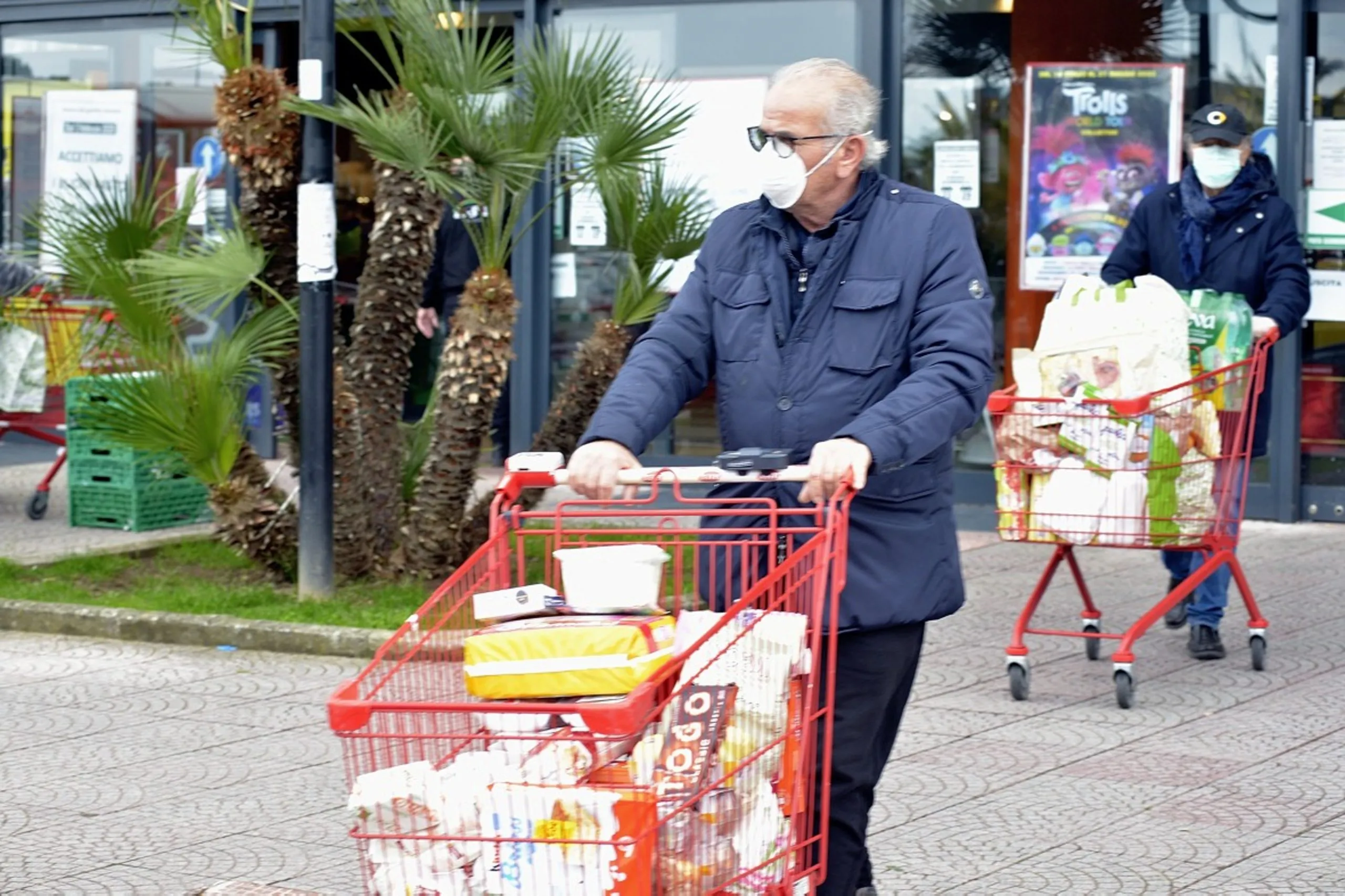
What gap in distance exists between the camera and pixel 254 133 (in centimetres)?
825

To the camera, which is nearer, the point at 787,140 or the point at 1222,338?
the point at 787,140

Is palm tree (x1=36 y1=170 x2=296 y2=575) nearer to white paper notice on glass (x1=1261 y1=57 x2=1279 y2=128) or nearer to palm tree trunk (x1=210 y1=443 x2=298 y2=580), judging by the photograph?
palm tree trunk (x1=210 y1=443 x2=298 y2=580)

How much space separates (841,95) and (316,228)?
15.3ft

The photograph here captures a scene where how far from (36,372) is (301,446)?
3409 mm

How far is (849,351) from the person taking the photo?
3.69 m

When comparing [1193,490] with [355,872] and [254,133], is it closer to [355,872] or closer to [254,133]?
[355,872]

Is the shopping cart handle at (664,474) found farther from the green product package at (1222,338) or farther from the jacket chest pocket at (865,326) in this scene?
Answer: the green product package at (1222,338)

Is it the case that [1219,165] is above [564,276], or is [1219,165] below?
above

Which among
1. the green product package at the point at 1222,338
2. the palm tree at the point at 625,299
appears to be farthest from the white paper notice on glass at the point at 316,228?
the green product package at the point at 1222,338

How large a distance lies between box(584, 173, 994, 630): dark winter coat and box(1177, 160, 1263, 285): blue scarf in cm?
417

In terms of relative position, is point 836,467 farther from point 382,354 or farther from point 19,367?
point 19,367

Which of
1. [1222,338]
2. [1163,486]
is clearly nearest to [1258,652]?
[1163,486]

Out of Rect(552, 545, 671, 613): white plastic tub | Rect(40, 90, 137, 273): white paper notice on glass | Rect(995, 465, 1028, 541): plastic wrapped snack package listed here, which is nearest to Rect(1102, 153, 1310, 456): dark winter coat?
Rect(995, 465, 1028, 541): plastic wrapped snack package

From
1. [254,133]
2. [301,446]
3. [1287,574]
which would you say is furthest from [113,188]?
[1287,574]
